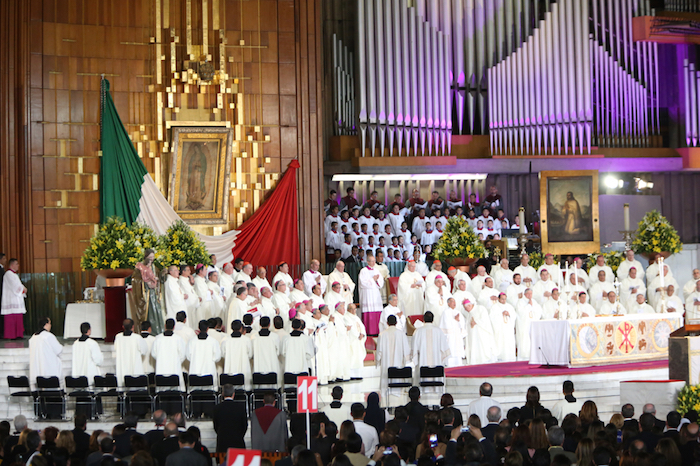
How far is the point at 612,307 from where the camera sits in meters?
15.7

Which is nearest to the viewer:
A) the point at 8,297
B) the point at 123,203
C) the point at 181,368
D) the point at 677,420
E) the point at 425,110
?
the point at 677,420

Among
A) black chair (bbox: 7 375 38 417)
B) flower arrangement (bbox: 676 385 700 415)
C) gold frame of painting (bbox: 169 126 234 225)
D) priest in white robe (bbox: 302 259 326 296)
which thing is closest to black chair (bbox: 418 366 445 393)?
flower arrangement (bbox: 676 385 700 415)

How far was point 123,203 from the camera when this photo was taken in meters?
17.8

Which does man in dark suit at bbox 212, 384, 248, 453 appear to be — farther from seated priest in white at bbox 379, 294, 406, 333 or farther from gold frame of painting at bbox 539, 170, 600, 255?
gold frame of painting at bbox 539, 170, 600, 255

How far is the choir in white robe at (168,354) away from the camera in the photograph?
1227 cm

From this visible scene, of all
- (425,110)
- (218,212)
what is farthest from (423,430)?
(425,110)

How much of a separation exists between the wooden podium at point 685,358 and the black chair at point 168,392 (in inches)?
239

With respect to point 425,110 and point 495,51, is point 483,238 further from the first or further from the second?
point 495,51

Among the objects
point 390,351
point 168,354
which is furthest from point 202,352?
point 390,351

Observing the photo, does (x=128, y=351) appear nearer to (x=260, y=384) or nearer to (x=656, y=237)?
(x=260, y=384)

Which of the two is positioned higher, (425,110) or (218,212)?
(425,110)

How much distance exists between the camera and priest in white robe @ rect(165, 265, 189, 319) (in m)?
14.4

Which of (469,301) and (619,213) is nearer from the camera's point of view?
(469,301)

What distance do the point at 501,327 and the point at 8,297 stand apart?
7.99 meters
